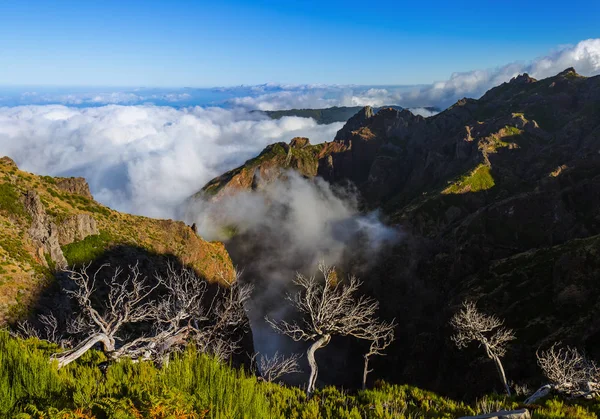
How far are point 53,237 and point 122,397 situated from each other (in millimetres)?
64196

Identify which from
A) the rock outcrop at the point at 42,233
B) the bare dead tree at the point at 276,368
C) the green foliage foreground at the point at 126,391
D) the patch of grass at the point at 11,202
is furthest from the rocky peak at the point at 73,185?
the green foliage foreground at the point at 126,391

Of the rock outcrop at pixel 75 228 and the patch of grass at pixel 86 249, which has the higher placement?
the rock outcrop at pixel 75 228

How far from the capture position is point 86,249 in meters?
64.8

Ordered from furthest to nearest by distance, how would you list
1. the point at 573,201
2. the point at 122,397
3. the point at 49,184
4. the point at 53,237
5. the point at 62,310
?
the point at 573,201 → the point at 49,184 → the point at 53,237 → the point at 62,310 → the point at 122,397

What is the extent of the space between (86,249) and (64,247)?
3.62 m

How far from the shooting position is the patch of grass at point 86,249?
6228cm

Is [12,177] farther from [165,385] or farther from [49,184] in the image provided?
[165,385]

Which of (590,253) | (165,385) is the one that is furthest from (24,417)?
(590,253)

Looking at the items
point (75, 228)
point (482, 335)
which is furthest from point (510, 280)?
point (75, 228)

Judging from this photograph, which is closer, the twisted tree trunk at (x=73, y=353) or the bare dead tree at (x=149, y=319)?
the twisted tree trunk at (x=73, y=353)

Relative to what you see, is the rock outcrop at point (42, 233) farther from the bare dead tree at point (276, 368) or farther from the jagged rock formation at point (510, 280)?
the jagged rock formation at point (510, 280)

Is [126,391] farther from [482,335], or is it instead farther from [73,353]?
[482,335]

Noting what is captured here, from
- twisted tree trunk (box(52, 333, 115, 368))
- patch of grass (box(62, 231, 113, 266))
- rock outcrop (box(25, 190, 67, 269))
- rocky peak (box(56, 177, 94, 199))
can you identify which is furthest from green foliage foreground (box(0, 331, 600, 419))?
rocky peak (box(56, 177, 94, 199))

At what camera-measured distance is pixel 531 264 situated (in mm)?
113812
